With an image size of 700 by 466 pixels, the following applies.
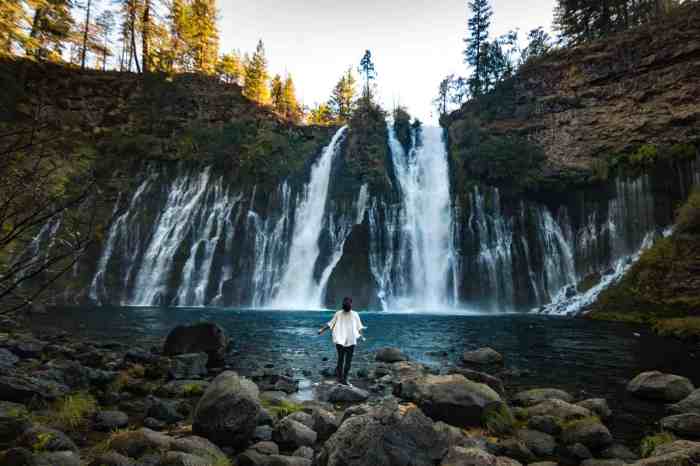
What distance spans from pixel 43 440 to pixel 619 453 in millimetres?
7216

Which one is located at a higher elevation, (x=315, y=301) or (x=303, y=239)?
(x=303, y=239)

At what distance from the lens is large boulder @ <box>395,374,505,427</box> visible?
6469 mm

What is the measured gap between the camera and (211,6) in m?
56.6

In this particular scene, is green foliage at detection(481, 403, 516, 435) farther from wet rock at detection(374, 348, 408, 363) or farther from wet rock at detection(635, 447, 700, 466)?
wet rock at detection(374, 348, 408, 363)

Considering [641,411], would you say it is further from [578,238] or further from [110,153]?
[110,153]

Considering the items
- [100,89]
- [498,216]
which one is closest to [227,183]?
[100,89]

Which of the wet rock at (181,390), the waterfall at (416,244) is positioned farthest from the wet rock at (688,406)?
the waterfall at (416,244)

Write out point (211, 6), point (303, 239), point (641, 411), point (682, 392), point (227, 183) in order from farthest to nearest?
1. point (211, 6)
2. point (227, 183)
3. point (303, 239)
4. point (682, 392)
5. point (641, 411)

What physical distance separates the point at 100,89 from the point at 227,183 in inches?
911

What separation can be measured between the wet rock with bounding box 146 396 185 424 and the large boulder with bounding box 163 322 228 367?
15.2 ft

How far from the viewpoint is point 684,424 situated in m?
5.95

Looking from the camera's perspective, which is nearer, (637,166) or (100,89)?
(637,166)

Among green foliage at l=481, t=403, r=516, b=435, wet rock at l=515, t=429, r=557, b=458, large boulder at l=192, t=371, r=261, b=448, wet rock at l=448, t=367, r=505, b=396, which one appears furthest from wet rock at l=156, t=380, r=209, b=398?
wet rock at l=515, t=429, r=557, b=458

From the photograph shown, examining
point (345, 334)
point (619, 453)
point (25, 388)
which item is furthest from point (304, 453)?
point (25, 388)
